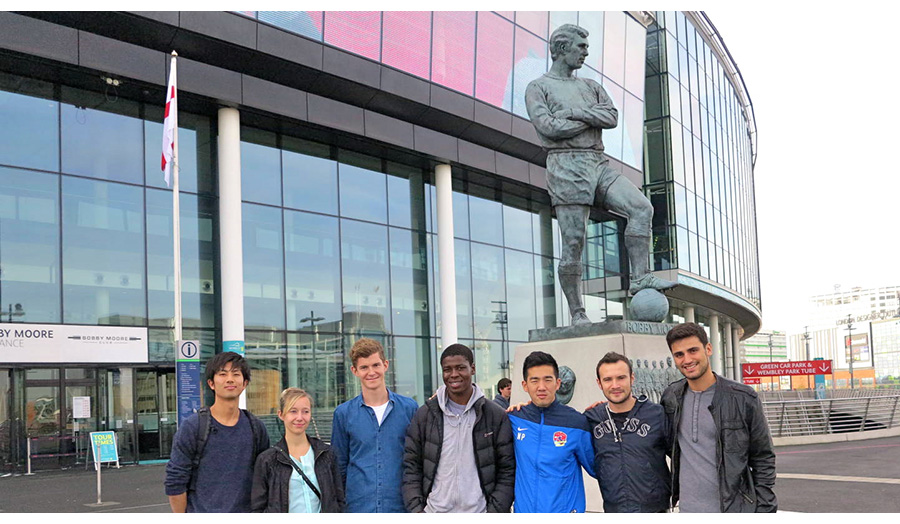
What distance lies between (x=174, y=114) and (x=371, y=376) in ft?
37.7

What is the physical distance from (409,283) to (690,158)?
17393 millimetres

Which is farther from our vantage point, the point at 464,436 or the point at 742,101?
the point at 742,101

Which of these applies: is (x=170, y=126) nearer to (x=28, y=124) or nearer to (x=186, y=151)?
(x=28, y=124)

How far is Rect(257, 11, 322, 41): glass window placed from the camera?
18425mm

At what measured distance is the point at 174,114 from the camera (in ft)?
48.1

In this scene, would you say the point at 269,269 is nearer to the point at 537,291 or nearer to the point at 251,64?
the point at 251,64

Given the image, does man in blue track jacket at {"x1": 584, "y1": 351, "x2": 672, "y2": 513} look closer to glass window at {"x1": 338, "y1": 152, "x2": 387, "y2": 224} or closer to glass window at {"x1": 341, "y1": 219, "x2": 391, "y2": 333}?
glass window at {"x1": 341, "y1": 219, "x2": 391, "y2": 333}

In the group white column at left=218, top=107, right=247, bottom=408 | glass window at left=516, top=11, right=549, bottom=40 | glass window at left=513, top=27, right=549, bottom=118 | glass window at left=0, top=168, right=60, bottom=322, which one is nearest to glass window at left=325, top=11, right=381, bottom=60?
white column at left=218, top=107, right=247, bottom=408

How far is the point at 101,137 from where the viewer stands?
18.6m

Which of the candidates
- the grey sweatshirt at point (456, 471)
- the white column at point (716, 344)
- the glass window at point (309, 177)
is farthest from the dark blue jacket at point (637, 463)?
the white column at point (716, 344)

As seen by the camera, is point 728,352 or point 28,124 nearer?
point 28,124

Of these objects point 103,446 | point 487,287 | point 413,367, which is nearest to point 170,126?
point 103,446

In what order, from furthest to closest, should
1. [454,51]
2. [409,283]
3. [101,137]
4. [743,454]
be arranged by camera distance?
[409,283]
[454,51]
[101,137]
[743,454]

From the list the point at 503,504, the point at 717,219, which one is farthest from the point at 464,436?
the point at 717,219
